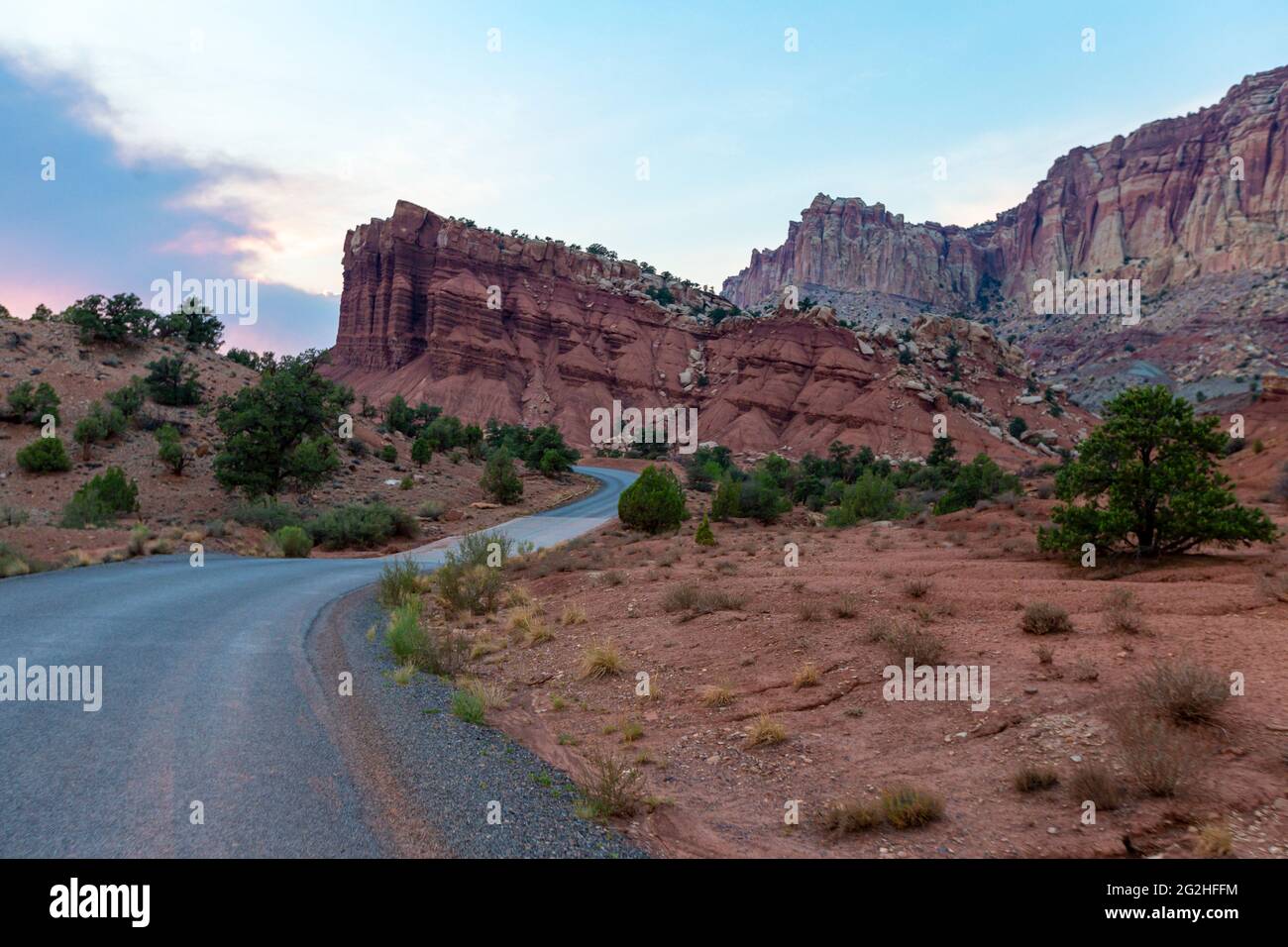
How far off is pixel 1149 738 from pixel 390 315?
4186 inches

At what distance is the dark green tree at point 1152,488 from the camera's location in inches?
499

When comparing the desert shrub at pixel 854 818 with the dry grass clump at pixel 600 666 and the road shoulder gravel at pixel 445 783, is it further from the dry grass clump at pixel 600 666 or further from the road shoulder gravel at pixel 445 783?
the dry grass clump at pixel 600 666

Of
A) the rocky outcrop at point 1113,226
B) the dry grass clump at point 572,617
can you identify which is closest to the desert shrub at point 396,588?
the dry grass clump at point 572,617

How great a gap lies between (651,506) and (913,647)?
19.0 meters

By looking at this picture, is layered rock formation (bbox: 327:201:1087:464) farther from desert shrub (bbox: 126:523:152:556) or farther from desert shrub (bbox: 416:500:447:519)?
desert shrub (bbox: 126:523:152:556)

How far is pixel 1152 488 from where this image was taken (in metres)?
13.2

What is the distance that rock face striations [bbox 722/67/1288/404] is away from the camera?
338 feet

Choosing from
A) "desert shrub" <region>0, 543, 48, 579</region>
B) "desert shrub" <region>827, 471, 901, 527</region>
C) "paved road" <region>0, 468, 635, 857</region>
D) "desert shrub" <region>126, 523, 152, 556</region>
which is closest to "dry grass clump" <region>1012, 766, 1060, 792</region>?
"paved road" <region>0, 468, 635, 857</region>

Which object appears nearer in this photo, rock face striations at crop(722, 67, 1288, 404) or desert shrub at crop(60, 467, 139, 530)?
desert shrub at crop(60, 467, 139, 530)

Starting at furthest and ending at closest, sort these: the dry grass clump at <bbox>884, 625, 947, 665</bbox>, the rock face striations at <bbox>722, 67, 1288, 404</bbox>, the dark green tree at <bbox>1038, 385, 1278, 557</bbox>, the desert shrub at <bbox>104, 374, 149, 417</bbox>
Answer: the rock face striations at <bbox>722, 67, 1288, 404</bbox>, the desert shrub at <bbox>104, 374, 149, 417</bbox>, the dark green tree at <bbox>1038, 385, 1278, 557</bbox>, the dry grass clump at <bbox>884, 625, 947, 665</bbox>


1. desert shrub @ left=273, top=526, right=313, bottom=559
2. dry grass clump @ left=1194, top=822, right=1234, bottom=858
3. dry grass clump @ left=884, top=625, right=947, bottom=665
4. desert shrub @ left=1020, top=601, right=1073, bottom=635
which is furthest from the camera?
desert shrub @ left=273, top=526, right=313, bottom=559

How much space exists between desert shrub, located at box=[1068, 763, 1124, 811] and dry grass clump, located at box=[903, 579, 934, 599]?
6213 millimetres

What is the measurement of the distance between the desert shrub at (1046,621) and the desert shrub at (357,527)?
25.1 meters

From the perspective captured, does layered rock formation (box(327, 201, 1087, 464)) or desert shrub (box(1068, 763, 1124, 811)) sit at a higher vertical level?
layered rock formation (box(327, 201, 1087, 464))
